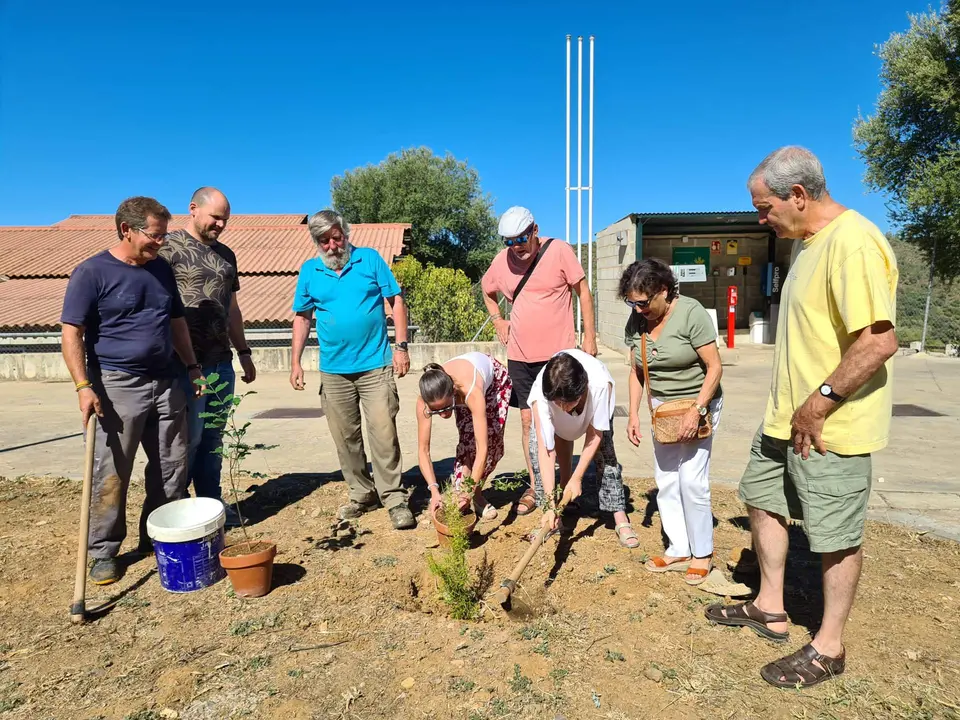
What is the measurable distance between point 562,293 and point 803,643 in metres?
2.37

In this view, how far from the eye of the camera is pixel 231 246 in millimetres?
18188

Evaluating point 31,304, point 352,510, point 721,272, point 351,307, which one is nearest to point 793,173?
point 351,307

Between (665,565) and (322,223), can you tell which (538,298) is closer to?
(322,223)

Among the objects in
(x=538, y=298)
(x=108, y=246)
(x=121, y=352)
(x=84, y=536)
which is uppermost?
(x=108, y=246)

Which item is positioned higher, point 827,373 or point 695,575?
point 827,373

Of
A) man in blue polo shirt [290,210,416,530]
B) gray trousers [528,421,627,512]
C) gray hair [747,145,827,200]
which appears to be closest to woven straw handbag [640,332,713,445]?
gray trousers [528,421,627,512]

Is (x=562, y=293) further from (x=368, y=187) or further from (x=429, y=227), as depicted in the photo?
(x=368, y=187)

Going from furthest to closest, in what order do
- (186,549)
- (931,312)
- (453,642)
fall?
(931,312)
(186,549)
(453,642)

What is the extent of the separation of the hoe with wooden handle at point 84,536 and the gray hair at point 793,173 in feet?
10.9

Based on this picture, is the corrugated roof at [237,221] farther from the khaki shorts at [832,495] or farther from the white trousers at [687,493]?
the khaki shorts at [832,495]

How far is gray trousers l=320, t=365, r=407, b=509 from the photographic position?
171 inches

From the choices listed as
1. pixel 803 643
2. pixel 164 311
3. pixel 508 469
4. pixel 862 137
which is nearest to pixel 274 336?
pixel 508 469

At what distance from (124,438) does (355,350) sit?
1.43m

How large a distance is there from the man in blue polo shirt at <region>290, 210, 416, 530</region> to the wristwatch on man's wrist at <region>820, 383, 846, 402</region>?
2603mm
